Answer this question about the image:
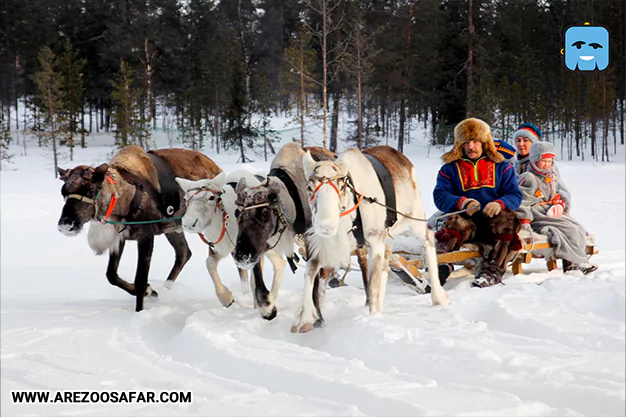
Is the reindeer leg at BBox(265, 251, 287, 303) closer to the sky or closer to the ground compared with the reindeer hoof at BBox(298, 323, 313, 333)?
closer to the sky

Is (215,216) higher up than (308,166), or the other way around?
(308,166)

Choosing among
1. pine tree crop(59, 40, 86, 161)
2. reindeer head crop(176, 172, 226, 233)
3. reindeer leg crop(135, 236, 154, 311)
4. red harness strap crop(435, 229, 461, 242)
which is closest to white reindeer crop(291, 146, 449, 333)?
red harness strap crop(435, 229, 461, 242)

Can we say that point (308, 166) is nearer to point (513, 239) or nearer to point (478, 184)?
point (478, 184)

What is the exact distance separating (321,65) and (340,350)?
31281mm

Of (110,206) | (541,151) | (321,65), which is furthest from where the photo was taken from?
(321,65)

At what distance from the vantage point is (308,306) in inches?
199

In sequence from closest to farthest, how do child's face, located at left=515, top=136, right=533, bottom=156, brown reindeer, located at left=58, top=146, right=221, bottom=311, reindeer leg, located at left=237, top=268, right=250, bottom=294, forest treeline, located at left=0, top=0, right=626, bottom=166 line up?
brown reindeer, located at left=58, top=146, right=221, bottom=311
reindeer leg, located at left=237, top=268, right=250, bottom=294
child's face, located at left=515, top=136, right=533, bottom=156
forest treeline, located at left=0, top=0, right=626, bottom=166

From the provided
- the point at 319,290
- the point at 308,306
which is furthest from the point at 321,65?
the point at 308,306

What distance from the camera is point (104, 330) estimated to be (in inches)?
207

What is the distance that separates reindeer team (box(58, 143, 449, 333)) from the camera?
493 cm

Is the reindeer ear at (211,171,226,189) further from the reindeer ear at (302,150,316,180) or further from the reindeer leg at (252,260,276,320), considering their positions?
the reindeer ear at (302,150,316,180)

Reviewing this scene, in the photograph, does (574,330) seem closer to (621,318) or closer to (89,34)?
(621,318)

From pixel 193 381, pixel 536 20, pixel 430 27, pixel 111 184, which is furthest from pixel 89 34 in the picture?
pixel 193 381

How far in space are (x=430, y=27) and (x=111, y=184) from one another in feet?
110
